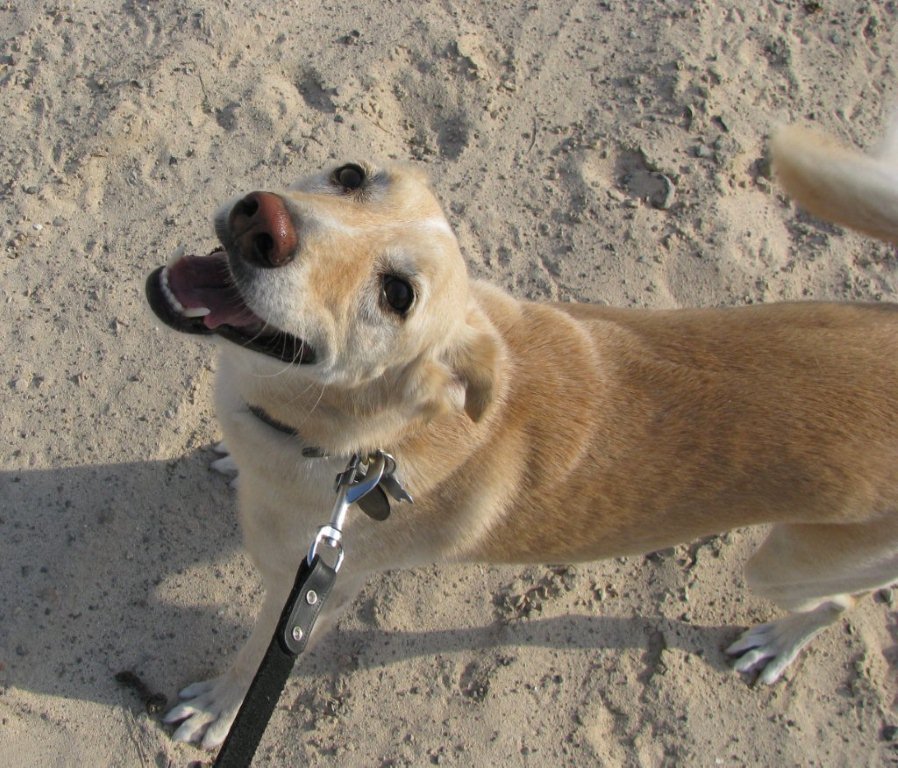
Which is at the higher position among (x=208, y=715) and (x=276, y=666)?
(x=276, y=666)

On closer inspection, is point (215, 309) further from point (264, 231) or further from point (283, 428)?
point (283, 428)

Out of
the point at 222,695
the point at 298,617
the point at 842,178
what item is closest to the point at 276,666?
the point at 298,617

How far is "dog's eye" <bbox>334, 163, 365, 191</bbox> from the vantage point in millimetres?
2420

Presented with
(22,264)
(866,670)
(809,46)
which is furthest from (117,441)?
(809,46)

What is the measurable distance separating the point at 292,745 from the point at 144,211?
2.74 metres

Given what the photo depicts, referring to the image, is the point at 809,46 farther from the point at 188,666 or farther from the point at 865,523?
the point at 188,666

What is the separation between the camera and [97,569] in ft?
10.8

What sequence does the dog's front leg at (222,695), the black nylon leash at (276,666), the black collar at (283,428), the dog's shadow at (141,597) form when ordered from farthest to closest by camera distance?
1. the dog's shadow at (141,597)
2. the dog's front leg at (222,695)
3. the black collar at (283,428)
4. the black nylon leash at (276,666)

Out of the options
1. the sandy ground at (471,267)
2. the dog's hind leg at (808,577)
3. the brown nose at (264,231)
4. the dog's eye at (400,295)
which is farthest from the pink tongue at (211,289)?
the dog's hind leg at (808,577)

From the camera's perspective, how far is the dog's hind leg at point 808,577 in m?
2.70

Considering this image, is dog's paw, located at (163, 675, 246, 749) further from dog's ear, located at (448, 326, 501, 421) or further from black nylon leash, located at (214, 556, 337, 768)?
dog's ear, located at (448, 326, 501, 421)

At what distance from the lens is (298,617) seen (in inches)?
78.4

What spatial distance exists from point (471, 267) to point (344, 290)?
221cm

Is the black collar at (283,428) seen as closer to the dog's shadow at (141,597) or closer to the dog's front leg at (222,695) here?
the dog's front leg at (222,695)
